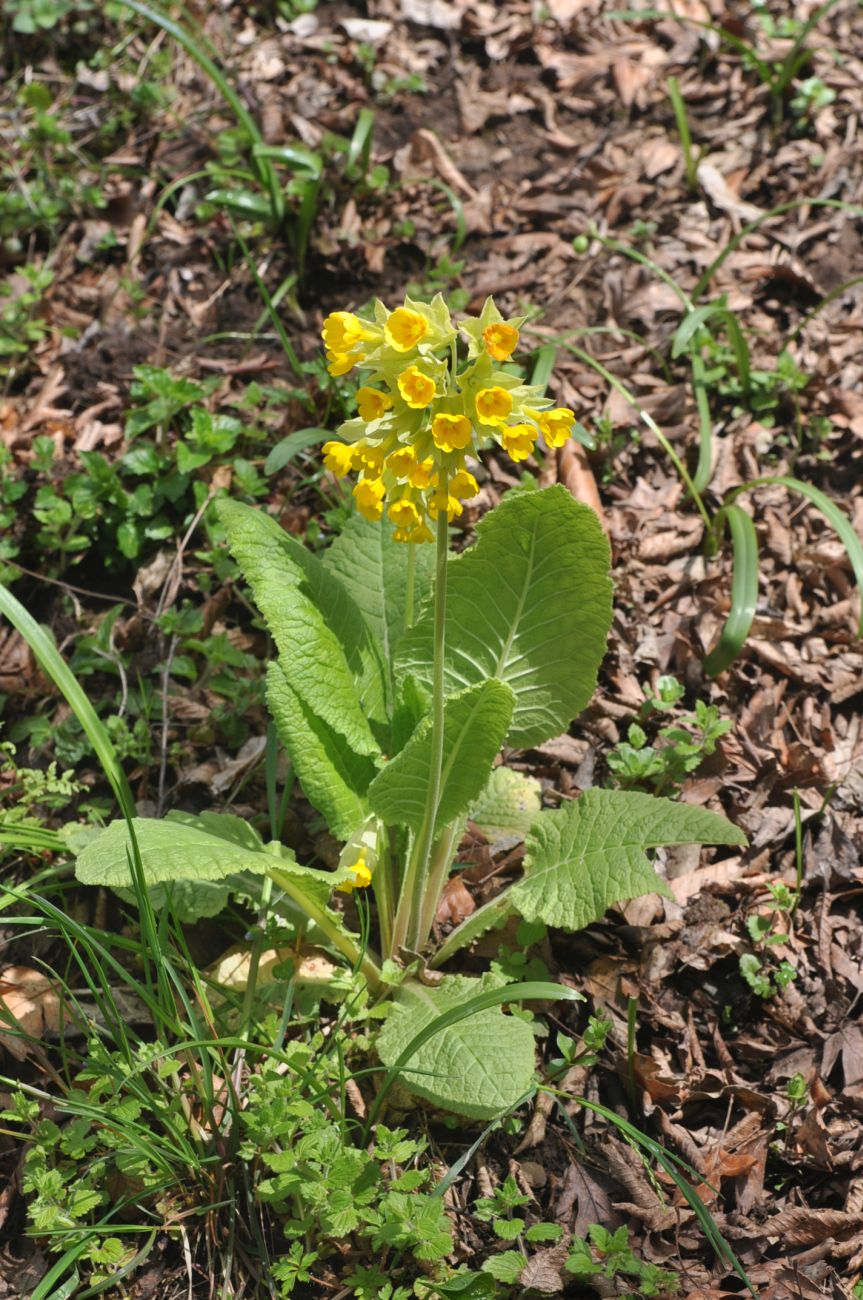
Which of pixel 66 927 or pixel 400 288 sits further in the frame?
pixel 400 288

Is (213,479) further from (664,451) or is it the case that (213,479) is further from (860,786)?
(860,786)

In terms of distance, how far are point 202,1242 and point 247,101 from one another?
4230 mm

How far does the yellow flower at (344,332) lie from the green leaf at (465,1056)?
1.27m

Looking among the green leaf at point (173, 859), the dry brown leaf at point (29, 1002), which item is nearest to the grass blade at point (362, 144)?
the green leaf at point (173, 859)

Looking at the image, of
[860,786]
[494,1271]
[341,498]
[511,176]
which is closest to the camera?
[494,1271]

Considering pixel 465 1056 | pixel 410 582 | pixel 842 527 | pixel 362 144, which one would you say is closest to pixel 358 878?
pixel 465 1056

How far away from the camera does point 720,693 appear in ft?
10.5

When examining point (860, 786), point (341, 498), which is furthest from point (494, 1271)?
point (341, 498)

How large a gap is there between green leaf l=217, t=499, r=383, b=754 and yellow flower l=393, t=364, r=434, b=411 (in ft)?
2.45

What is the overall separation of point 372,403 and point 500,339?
24 centimetres

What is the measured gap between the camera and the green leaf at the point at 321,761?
2.49 metres

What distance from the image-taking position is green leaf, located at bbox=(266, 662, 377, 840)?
98.2 inches

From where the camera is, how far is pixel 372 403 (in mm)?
1893

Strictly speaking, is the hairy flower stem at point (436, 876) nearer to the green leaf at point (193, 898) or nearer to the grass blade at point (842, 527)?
the green leaf at point (193, 898)
